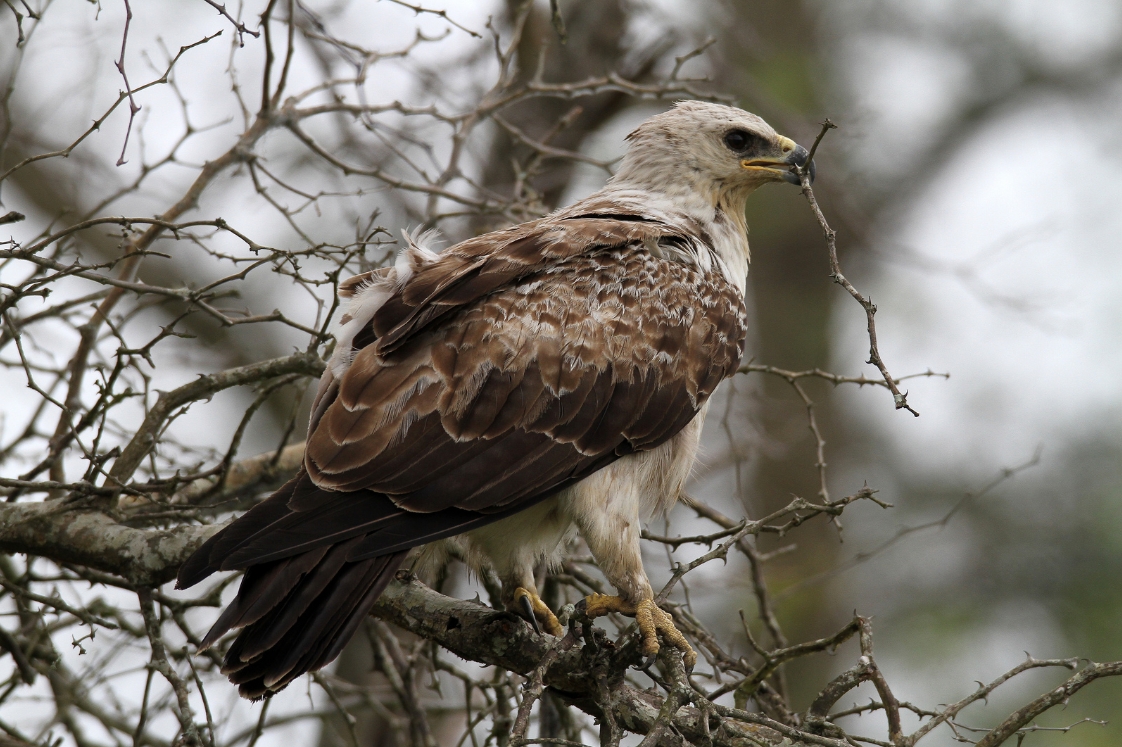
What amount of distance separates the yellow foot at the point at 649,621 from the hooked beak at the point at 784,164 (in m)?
2.04

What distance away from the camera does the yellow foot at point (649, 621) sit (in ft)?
11.1

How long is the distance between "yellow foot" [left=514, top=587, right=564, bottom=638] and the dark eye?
2.14 metres

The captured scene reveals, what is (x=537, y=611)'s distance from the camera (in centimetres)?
396

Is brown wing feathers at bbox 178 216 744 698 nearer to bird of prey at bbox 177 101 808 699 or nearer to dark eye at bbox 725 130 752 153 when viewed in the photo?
bird of prey at bbox 177 101 808 699

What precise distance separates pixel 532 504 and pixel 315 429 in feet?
2.32

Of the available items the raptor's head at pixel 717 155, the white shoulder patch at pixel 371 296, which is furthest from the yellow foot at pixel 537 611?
the raptor's head at pixel 717 155

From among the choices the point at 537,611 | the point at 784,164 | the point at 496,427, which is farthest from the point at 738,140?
the point at 537,611

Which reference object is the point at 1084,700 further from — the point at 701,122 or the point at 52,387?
the point at 52,387

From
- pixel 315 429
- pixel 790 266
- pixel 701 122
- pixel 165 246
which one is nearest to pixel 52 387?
pixel 315 429

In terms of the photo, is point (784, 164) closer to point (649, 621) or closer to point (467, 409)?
point (467, 409)

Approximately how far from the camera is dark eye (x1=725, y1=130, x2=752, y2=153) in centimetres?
480

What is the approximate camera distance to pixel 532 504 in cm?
Answer: 343

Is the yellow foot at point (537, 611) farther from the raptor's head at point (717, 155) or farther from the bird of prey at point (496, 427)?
the raptor's head at point (717, 155)

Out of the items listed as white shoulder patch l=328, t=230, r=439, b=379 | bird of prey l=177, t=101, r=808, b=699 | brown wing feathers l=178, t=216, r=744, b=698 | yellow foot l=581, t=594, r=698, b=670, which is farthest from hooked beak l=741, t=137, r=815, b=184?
yellow foot l=581, t=594, r=698, b=670
